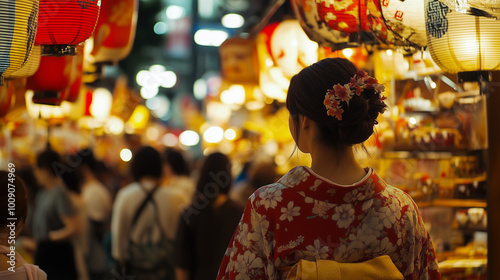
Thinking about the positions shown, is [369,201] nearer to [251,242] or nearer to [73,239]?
[251,242]

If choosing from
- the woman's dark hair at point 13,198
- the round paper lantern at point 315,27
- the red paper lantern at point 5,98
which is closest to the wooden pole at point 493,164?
the round paper lantern at point 315,27

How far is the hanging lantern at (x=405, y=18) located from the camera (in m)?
3.79

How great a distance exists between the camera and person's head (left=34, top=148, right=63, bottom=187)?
6.96m

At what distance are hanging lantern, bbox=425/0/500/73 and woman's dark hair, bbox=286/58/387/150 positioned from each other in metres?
1.18

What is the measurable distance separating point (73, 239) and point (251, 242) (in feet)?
16.3

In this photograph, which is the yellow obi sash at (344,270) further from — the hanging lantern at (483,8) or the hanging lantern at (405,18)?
the hanging lantern at (405,18)

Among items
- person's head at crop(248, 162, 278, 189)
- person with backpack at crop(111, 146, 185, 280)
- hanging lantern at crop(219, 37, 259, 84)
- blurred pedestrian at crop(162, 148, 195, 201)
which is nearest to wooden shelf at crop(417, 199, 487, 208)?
person's head at crop(248, 162, 278, 189)

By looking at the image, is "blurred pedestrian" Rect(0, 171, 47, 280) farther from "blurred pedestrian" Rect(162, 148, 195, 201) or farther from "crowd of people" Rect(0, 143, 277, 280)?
"blurred pedestrian" Rect(162, 148, 195, 201)

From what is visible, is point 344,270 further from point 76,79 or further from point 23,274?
point 76,79

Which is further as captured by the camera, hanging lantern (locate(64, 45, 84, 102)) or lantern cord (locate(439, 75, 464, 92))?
hanging lantern (locate(64, 45, 84, 102))

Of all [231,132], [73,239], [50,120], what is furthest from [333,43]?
[231,132]

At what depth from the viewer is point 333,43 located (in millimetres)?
4281

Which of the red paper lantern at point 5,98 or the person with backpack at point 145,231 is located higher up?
the red paper lantern at point 5,98

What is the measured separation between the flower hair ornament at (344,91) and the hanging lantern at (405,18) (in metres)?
1.40
